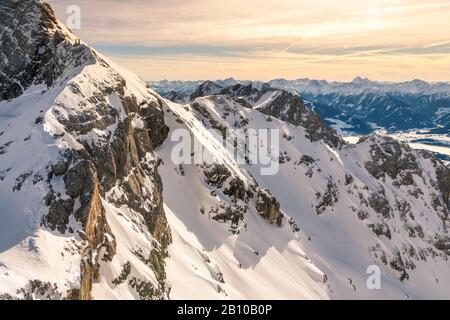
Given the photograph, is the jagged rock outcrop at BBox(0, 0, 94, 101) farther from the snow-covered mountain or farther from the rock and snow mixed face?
the rock and snow mixed face

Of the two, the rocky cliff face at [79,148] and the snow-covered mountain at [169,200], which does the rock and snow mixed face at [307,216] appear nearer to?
the snow-covered mountain at [169,200]

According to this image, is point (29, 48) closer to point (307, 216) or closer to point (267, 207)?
point (267, 207)

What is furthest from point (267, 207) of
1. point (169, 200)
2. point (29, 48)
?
point (29, 48)

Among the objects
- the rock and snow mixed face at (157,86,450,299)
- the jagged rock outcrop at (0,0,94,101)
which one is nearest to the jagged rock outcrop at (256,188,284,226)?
the rock and snow mixed face at (157,86,450,299)

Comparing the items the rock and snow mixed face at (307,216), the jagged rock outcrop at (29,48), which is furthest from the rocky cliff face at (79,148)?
the rock and snow mixed face at (307,216)

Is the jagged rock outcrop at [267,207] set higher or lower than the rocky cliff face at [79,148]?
lower
